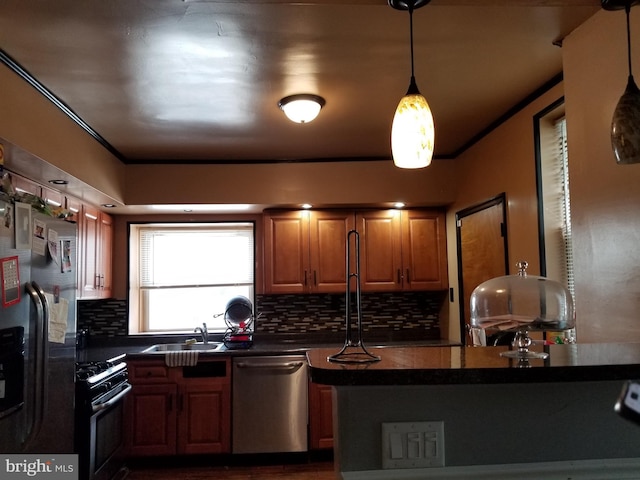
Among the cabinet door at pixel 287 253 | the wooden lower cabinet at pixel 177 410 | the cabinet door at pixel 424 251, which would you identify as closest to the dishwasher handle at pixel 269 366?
the wooden lower cabinet at pixel 177 410

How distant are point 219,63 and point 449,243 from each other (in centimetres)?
267

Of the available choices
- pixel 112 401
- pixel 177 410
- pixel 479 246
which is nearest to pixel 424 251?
pixel 479 246

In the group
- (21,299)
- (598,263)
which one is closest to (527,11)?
(598,263)

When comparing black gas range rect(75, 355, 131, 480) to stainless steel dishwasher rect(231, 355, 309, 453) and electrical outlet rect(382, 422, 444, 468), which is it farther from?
electrical outlet rect(382, 422, 444, 468)

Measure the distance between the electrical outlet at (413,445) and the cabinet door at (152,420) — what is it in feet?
10.0

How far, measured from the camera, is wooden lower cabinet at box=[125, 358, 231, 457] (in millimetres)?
3803

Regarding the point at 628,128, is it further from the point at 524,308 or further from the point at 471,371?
the point at 471,371

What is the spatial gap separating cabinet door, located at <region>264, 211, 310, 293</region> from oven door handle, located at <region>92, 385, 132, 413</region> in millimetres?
1321

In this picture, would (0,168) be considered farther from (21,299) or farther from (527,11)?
(527,11)

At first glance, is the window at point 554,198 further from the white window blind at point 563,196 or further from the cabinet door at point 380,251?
the cabinet door at point 380,251

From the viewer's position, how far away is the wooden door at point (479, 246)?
3.27m

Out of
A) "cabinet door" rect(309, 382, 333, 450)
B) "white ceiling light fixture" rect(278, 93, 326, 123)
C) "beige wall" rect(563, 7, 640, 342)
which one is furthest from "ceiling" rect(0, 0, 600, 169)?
"cabinet door" rect(309, 382, 333, 450)

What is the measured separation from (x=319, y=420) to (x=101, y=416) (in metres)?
1.59

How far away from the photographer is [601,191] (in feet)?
6.13
